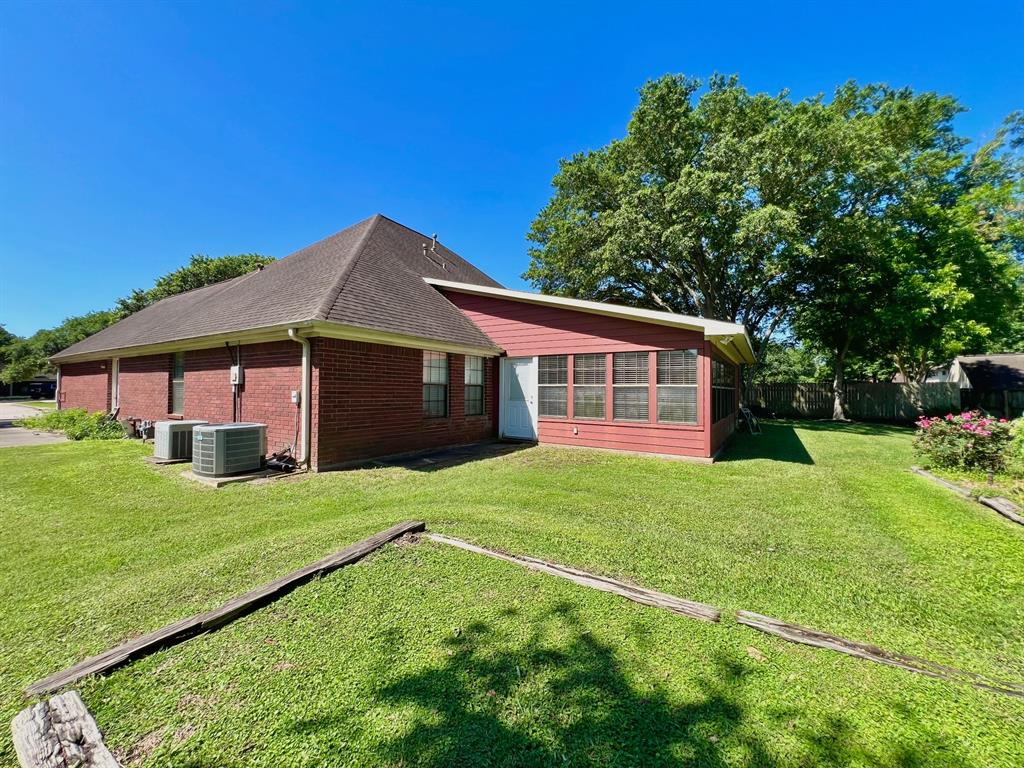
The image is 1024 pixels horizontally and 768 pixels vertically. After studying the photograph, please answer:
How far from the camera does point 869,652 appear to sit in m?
2.25

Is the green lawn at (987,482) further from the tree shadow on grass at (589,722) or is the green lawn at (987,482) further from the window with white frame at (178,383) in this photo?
the window with white frame at (178,383)

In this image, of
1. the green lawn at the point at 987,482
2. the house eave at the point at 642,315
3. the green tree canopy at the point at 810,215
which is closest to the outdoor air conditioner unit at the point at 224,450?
the house eave at the point at 642,315

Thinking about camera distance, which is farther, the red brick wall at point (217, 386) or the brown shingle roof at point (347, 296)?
the brown shingle roof at point (347, 296)

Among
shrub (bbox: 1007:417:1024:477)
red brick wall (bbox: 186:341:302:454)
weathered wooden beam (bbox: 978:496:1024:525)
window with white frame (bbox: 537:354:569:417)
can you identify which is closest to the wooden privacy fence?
shrub (bbox: 1007:417:1024:477)

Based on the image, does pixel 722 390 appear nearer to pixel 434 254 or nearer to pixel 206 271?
pixel 434 254

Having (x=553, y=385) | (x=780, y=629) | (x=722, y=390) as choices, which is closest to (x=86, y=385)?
(x=553, y=385)

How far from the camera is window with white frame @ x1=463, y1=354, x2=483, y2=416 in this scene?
10273 mm

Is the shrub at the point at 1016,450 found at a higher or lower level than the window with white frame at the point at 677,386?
lower

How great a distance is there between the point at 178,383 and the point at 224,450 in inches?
223

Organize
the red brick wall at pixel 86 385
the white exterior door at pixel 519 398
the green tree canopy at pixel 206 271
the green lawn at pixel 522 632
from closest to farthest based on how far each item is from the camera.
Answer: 1. the green lawn at pixel 522 632
2. the white exterior door at pixel 519 398
3. the red brick wall at pixel 86 385
4. the green tree canopy at pixel 206 271

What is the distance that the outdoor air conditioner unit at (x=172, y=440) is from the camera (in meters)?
7.51

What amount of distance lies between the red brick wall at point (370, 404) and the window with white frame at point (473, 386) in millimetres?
492

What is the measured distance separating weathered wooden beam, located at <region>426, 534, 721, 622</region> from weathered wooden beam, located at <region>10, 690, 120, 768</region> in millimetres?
2337

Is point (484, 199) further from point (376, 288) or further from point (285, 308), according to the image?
point (285, 308)
